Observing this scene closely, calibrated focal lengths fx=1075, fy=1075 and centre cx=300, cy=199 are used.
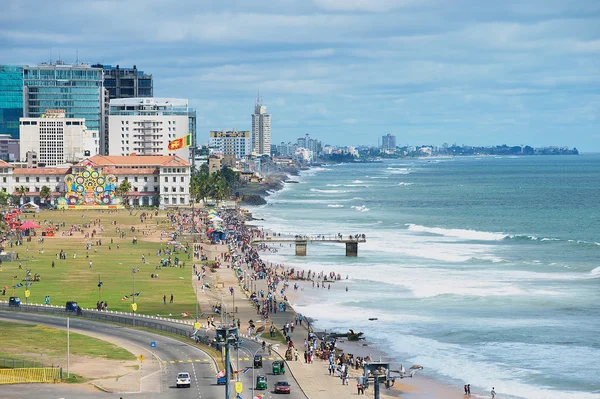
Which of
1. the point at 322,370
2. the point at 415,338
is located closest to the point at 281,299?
the point at 415,338

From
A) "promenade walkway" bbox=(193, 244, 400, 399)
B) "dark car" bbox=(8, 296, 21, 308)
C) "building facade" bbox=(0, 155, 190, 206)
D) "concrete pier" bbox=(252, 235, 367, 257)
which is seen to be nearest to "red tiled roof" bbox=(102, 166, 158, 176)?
"building facade" bbox=(0, 155, 190, 206)

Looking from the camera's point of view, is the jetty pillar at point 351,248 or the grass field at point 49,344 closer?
the grass field at point 49,344

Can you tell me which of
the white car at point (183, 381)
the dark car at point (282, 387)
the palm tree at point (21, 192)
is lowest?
the dark car at point (282, 387)

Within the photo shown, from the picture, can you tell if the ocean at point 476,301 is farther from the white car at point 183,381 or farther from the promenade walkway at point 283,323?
the white car at point 183,381

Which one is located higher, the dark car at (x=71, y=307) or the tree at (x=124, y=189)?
the tree at (x=124, y=189)

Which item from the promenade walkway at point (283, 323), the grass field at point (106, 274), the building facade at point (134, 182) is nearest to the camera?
the promenade walkway at point (283, 323)

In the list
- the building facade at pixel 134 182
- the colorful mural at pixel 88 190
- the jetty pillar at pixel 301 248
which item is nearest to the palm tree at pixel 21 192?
the building facade at pixel 134 182

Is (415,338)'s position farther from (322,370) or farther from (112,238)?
(112,238)

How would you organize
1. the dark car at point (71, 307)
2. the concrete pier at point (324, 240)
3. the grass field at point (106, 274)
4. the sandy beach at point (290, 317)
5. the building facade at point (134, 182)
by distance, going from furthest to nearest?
the building facade at point (134, 182)
the concrete pier at point (324, 240)
the grass field at point (106, 274)
the dark car at point (71, 307)
the sandy beach at point (290, 317)
